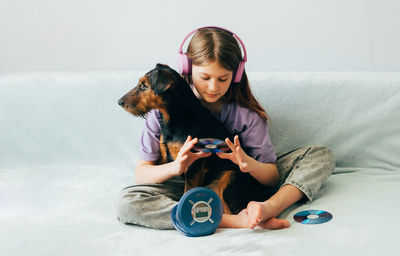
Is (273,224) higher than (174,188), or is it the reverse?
(174,188)

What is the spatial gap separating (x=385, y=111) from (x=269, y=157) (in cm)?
50

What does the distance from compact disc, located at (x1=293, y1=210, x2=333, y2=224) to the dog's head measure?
0.47m

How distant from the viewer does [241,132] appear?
146 centimetres

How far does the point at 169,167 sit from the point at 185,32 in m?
0.76

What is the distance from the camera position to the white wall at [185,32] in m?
1.82

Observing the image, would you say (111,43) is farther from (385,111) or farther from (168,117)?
(385,111)

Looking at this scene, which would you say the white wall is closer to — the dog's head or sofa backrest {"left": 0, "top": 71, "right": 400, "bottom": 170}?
sofa backrest {"left": 0, "top": 71, "right": 400, "bottom": 170}

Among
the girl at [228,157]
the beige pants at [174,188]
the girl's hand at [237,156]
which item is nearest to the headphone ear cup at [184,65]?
the girl at [228,157]

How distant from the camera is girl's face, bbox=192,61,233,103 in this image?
4.32ft

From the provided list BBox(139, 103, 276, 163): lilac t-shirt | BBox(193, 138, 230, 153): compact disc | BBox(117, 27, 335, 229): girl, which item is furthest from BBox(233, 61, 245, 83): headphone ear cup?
BBox(193, 138, 230, 153): compact disc

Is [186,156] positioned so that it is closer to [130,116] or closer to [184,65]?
[184,65]

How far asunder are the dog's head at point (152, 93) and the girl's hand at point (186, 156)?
0.14m

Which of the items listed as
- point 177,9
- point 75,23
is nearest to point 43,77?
point 75,23

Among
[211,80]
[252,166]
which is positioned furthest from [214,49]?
[252,166]
